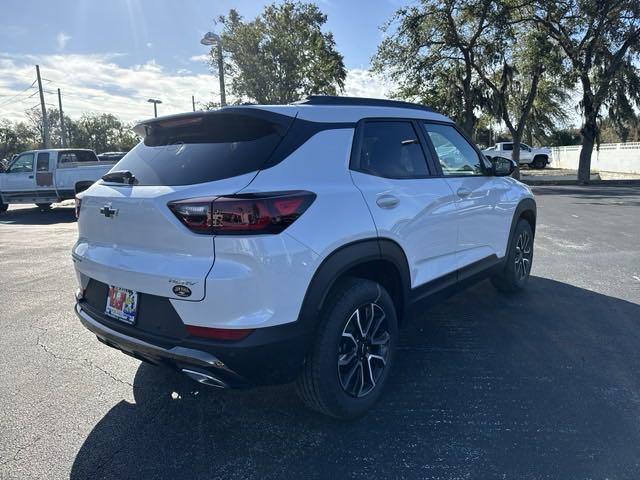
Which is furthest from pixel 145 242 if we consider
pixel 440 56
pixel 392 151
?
pixel 440 56

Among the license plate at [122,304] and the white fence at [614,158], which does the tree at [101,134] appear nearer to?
the white fence at [614,158]

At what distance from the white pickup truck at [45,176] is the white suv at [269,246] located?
1204cm

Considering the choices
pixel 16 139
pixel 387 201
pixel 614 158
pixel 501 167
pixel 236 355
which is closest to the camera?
pixel 236 355

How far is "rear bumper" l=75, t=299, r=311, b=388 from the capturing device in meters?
2.30

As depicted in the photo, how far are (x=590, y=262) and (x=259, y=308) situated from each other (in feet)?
19.6

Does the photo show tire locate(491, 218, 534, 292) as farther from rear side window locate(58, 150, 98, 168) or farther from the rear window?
rear side window locate(58, 150, 98, 168)

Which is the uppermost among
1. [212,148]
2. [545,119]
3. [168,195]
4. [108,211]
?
[545,119]

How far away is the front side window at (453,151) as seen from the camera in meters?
3.81

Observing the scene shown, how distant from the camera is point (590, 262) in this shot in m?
6.63

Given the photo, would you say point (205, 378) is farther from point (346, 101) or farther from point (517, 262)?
point (517, 262)

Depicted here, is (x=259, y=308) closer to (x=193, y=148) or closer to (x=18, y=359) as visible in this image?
(x=193, y=148)

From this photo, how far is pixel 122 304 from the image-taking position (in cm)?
266

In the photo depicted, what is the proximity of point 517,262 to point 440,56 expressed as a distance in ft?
63.5

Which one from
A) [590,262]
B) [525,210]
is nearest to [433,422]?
[525,210]
